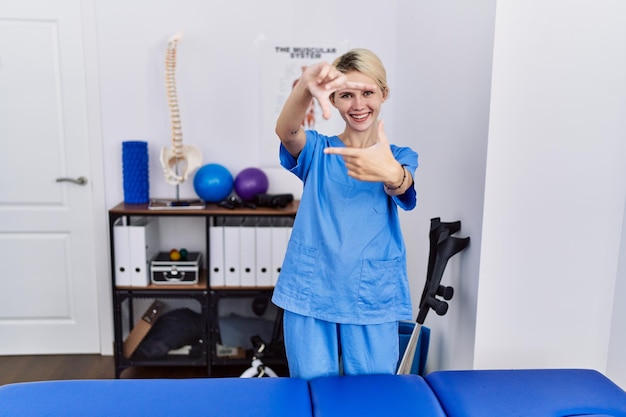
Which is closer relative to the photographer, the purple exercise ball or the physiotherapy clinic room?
the physiotherapy clinic room

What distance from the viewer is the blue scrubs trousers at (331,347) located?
1.29 meters

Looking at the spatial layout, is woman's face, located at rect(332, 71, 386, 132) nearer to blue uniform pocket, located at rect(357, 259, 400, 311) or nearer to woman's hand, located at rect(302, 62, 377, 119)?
woman's hand, located at rect(302, 62, 377, 119)

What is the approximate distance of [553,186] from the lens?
1596 millimetres

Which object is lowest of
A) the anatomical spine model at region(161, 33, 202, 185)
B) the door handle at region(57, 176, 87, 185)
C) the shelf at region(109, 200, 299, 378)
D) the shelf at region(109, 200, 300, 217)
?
the shelf at region(109, 200, 299, 378)

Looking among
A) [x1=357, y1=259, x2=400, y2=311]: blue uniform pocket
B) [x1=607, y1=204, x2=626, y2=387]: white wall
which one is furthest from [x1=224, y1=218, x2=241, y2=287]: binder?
[x1=607, y1=204, x2=626, y2=387]: white wall

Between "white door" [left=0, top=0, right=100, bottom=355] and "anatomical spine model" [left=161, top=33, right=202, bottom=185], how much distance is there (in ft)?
1.67

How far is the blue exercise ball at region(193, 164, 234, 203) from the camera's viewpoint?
2.52 m

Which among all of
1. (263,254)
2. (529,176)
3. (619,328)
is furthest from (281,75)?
(619,328)

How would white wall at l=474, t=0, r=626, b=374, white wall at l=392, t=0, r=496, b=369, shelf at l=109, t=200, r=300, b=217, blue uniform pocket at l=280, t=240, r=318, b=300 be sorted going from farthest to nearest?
1. shelf at l=109, t=200, r=300, b=217
2. white wall at l=392, t=0, r=496, b=369
3. white wall at l=474, t=0, r=626, b=374
4. blue uniform pocket at l=280, t=240, r=318, b=300

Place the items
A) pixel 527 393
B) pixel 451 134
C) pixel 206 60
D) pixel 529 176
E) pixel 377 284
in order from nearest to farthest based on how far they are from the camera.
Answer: pixel 527 393 → pixel 377 284 → pixel 529 176 → pixel 451 134 → pixel 206 60

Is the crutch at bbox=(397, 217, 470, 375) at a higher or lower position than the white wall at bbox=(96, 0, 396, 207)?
lower

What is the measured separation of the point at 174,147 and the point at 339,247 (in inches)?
57.8

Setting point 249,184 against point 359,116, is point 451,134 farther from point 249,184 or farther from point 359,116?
point 249,184

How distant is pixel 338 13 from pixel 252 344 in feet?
5.82
